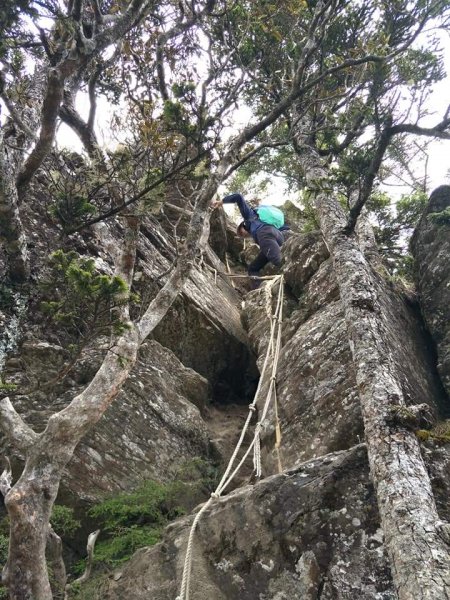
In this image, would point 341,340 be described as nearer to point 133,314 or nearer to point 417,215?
point 133,314

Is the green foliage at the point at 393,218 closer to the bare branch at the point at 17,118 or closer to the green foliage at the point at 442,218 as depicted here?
the green foliage at the point at 442,218

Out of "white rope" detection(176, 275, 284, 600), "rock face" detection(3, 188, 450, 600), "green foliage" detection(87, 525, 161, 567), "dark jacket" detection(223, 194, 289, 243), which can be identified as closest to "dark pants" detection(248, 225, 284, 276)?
"dark jacket" detection(223, 194, 289, 243)

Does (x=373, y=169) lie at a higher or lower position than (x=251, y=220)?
lower

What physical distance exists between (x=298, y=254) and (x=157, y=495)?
5533mm

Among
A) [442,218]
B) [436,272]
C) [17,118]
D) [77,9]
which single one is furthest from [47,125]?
[442,218]

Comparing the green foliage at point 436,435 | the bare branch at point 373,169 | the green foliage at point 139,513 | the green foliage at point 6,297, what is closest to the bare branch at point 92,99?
the green foliage at point 6,297

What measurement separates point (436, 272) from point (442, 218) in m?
1.13

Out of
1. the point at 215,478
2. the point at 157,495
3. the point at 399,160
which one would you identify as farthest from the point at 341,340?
the point at 399,160

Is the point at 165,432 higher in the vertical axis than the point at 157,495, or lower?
higher

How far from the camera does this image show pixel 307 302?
8023 millimetres

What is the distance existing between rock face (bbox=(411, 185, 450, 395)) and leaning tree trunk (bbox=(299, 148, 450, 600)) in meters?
2.67

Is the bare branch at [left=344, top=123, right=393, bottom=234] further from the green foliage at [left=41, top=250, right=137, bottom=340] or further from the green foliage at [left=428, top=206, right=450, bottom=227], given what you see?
the green foliage at [left=428, top=206, right=450, bottom=227]

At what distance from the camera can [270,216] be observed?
10.3 m

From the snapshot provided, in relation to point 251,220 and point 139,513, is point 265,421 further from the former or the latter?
point 251,220
